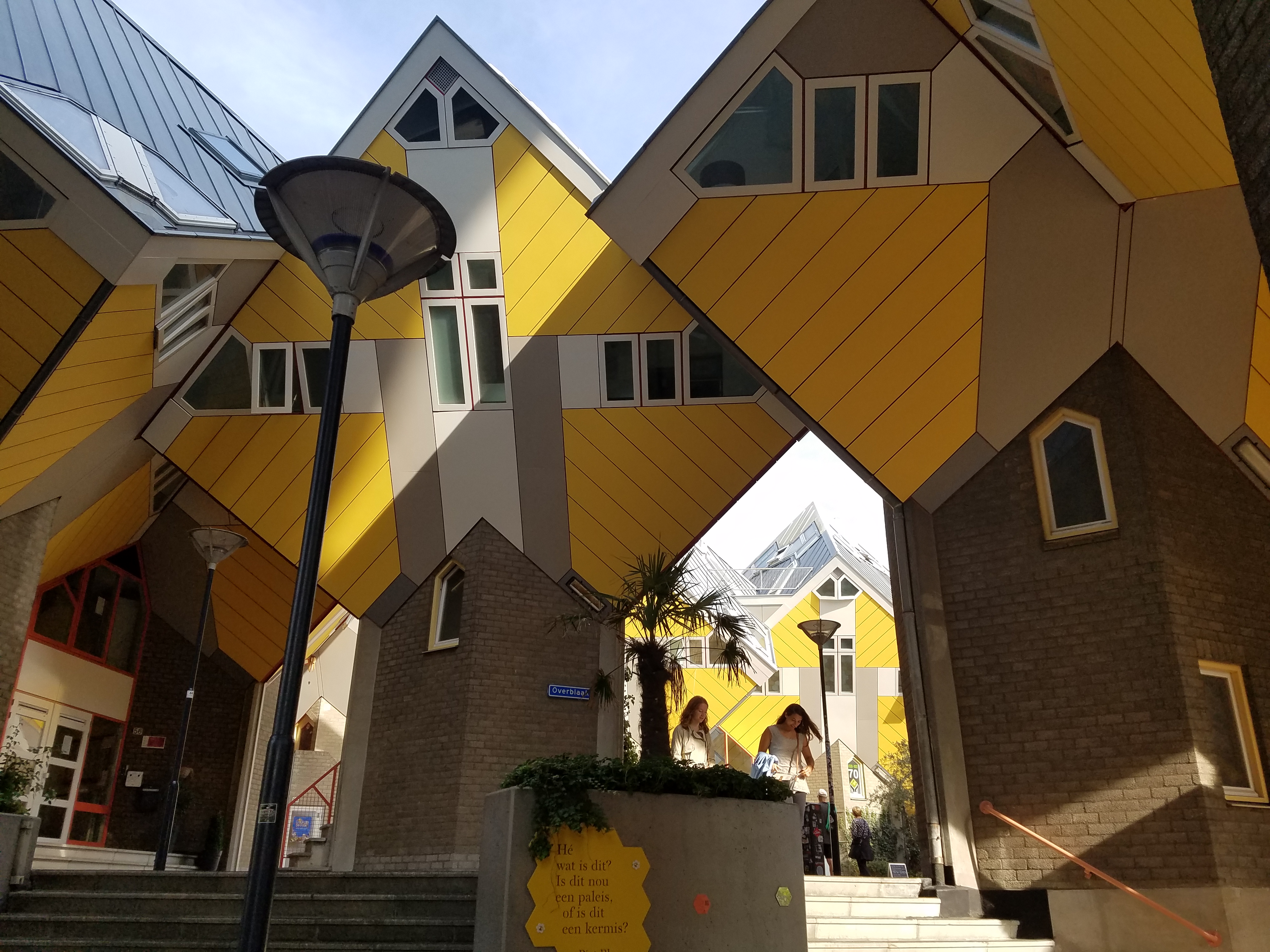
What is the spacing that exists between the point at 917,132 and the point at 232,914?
9.37 meters

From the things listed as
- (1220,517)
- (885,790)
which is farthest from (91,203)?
(885,790)

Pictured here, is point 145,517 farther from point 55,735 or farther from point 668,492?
point 668,492

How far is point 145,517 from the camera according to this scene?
16875mm

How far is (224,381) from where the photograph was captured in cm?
1286

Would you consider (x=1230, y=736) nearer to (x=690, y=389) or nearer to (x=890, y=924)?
(x=890, y=924)

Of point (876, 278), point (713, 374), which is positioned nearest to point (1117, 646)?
point (876, 278)

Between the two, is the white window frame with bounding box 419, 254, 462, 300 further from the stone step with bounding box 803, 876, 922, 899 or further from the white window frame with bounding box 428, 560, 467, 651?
the stone step with bounding box 803, 876, 922, 899

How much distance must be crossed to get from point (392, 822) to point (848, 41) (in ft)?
35.4

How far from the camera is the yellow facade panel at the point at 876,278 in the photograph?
9.86 meters

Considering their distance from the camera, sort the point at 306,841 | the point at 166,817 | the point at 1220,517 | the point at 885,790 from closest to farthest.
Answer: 1. the point at 1220,517
2. the point at 166,817
3. the point at 306,841
4. the point at 885,790

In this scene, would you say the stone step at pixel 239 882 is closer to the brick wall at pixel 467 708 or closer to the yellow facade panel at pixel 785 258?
the brick wall at pixel 467 708

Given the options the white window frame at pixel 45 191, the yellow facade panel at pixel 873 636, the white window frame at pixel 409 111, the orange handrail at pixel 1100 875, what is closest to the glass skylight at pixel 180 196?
the white window frame at pixel 45 191

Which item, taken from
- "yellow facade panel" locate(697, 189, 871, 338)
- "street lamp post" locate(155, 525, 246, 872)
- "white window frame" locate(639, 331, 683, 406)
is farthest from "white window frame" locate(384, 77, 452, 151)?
"street lamp post" locate(155, 525, 246, 872)

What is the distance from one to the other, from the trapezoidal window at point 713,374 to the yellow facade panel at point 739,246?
1.96m
